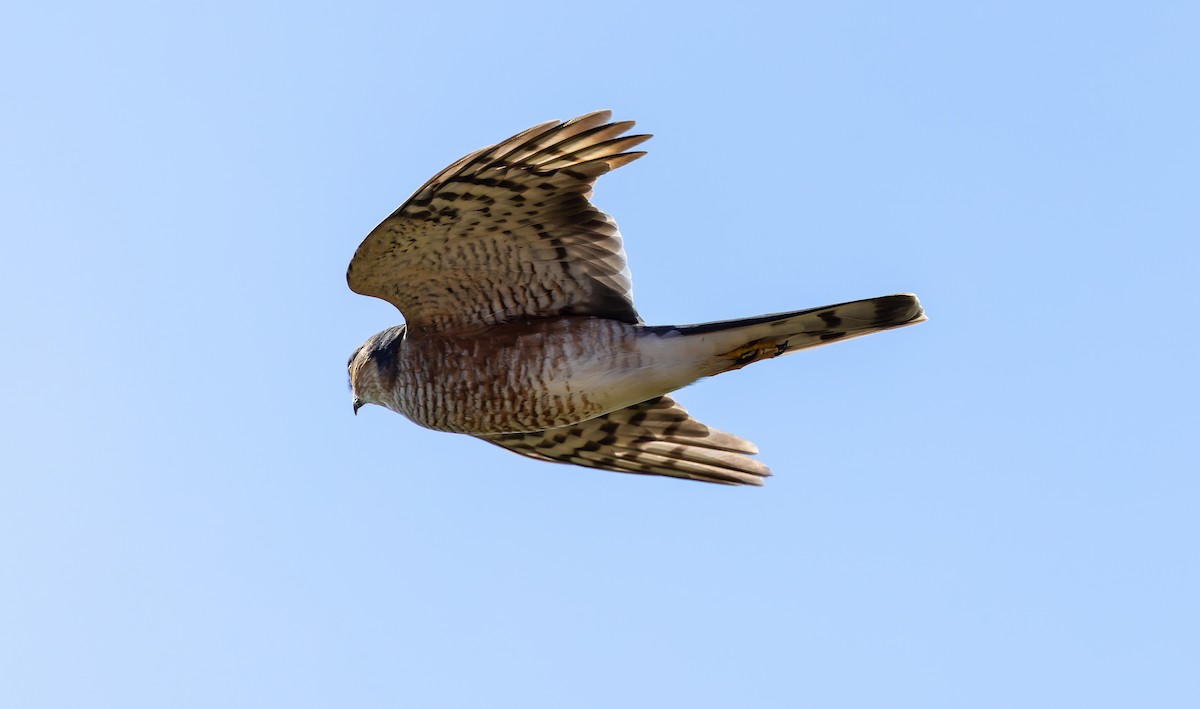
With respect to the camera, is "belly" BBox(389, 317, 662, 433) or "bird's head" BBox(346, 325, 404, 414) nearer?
"belly" BBox(389, 317, 662, 433)

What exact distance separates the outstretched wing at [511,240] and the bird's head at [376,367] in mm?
328


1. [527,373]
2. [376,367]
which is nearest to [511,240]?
[527,373]

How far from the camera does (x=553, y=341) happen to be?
7379 millimetres

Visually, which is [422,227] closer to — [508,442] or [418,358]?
[418,358]

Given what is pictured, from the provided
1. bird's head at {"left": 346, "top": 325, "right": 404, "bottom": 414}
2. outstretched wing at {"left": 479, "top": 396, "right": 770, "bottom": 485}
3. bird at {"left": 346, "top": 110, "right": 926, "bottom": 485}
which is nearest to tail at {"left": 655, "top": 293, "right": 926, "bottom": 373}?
bird at {"left": 346, "top": 110, "right": 926, "bottom": 485}

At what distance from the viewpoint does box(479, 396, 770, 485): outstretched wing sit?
8391 mm

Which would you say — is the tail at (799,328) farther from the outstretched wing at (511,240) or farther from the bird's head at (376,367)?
the bird's head at (376,367)

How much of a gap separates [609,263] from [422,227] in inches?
42.1

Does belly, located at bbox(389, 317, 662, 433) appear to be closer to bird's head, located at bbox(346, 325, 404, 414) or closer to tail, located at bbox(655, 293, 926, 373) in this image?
bird's head, located at bbox(346, 325, 404, 414)

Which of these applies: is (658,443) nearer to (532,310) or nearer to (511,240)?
(532,310)

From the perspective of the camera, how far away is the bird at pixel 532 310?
658 cm

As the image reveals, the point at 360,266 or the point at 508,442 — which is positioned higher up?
the point at 360,266

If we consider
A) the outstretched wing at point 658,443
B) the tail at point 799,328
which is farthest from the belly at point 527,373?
the outstretched wing at point 658,443

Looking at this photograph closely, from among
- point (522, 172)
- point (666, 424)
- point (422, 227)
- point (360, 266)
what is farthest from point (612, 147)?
point (666, 424)
